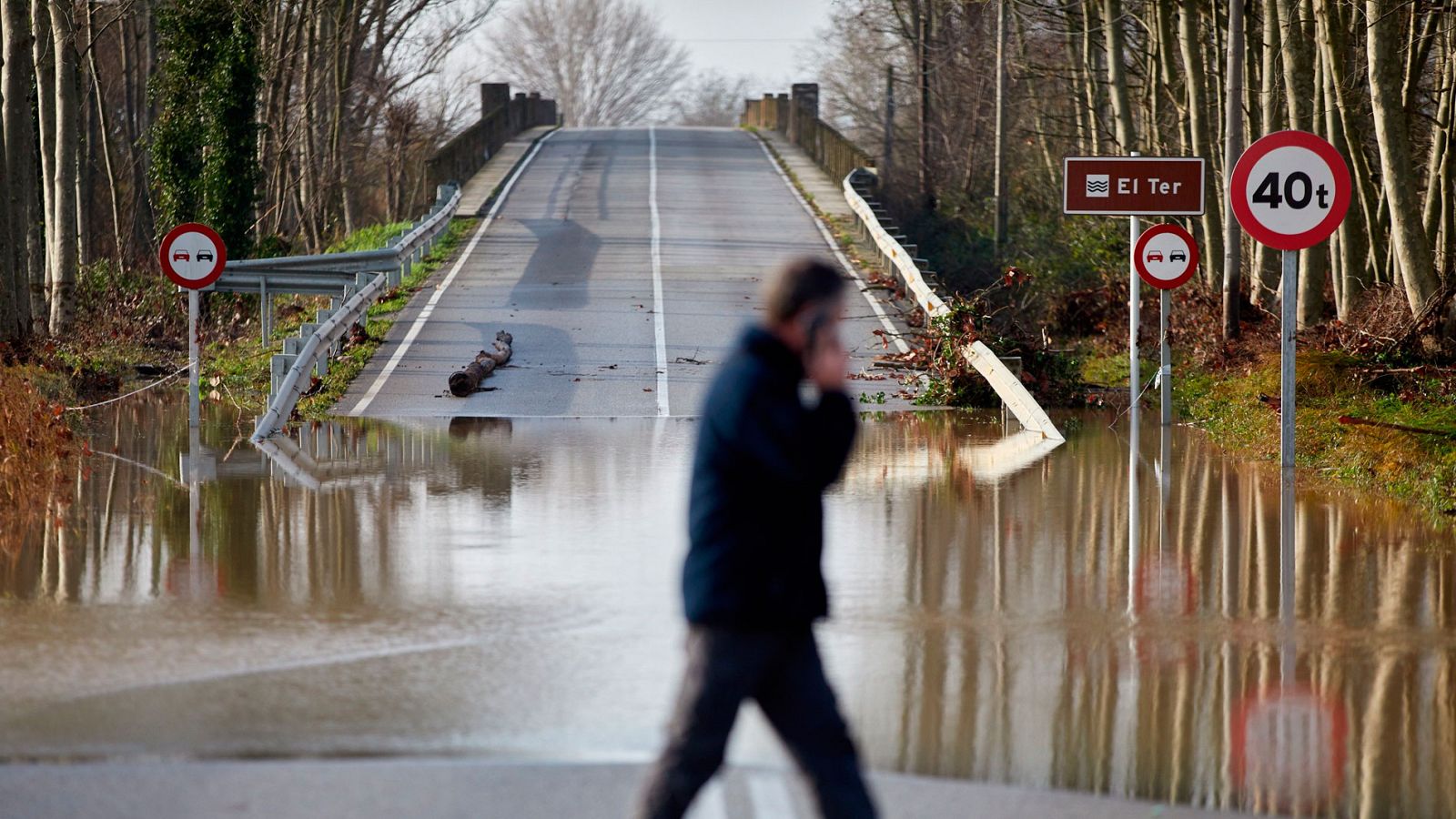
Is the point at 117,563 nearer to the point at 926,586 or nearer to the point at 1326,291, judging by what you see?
the point at 926,586

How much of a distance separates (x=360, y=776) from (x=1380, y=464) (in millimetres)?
9204

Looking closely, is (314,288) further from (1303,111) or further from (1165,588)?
(1165,588)

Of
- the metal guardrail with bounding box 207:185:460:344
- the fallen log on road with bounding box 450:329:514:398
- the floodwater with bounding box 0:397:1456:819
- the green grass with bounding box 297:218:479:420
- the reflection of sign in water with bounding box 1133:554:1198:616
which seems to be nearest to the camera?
the floodwater with bounding box 0:397:1456:819

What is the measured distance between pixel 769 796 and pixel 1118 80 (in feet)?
94.8

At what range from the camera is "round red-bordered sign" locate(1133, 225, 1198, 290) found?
56.1ft

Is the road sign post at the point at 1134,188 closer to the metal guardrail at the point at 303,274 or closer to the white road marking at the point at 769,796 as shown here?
the metal guardrail at the point at 303,274

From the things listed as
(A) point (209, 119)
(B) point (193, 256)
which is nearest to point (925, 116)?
(A) point (209, 119)

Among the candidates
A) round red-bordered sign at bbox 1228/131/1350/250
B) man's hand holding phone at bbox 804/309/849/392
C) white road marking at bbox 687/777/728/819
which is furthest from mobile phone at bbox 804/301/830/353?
round red-bordered sign at bbox 1228/131/1350/250

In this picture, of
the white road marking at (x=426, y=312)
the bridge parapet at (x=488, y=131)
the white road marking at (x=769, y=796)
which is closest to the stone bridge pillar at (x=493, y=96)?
the bridge parapet at (x=488, y=131)

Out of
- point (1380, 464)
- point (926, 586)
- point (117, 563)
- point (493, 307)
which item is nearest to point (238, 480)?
point (117, 563)

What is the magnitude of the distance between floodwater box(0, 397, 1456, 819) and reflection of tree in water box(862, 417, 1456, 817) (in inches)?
0.9

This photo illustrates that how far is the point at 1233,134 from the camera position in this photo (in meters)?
21.3

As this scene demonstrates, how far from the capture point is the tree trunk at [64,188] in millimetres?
26000

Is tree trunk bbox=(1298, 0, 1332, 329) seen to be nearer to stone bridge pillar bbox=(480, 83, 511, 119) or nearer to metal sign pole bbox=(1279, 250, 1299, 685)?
metal sign pole bbox=(1279, 250, 1299, 685)
